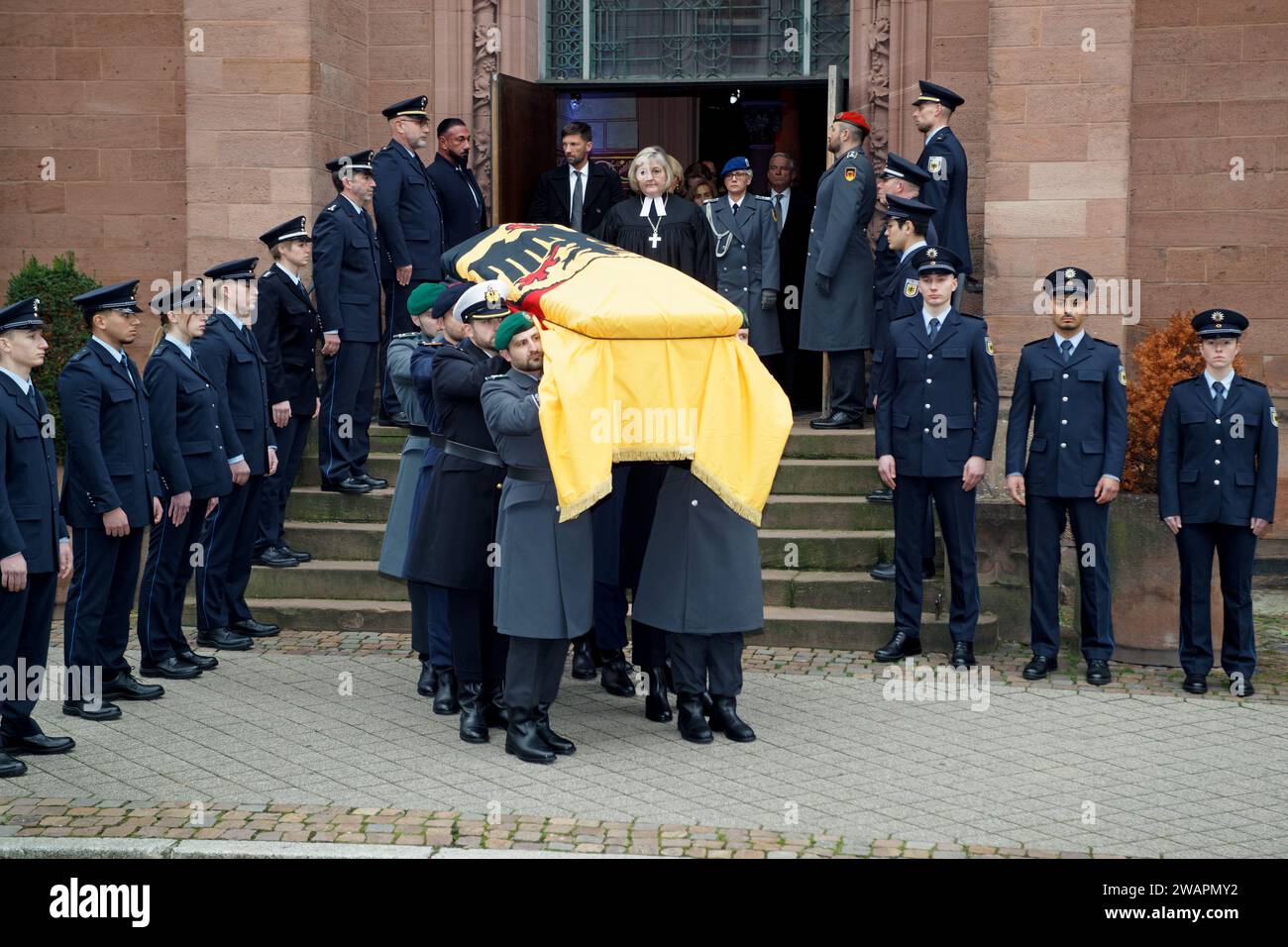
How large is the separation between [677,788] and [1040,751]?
1746mm

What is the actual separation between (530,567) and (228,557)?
9.72ft

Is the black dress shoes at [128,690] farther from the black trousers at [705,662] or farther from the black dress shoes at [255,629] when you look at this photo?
the black trousers at [705,662]

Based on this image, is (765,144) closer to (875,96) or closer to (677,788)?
(875,96)

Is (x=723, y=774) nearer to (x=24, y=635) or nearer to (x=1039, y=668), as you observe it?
(x=1039, y=668)

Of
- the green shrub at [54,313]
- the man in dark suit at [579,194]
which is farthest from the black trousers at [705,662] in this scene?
the green shrub at [54,313]

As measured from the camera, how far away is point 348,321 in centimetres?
1112

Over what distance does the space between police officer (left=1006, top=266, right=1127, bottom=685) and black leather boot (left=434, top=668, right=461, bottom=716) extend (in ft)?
9.96

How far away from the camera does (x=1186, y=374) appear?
32.4 ft

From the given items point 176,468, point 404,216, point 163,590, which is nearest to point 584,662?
point 163,590

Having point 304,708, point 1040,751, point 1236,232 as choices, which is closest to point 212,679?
point 304,708

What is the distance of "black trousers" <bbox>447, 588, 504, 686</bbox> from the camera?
7.93 meters

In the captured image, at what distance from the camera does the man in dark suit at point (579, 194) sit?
1255 centimetres

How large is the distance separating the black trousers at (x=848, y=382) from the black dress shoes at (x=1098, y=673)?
299 cm

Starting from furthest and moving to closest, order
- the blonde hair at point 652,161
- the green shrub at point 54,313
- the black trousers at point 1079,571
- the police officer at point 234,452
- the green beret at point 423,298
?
1. the green shrub at point 54,313
2. the blonde hair at point 652,161
3. the police officer at point 234,452
4. the black trousers at point 1079,571
5. the green beret at point 423,298
